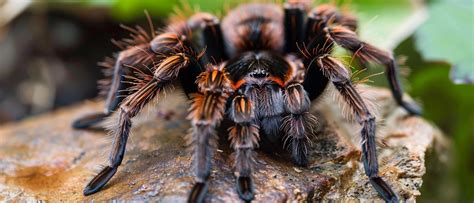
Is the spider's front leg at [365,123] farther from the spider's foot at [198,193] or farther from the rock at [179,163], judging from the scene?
the spider's foot at [198,193]

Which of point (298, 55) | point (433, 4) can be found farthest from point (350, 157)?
point (433, 4)

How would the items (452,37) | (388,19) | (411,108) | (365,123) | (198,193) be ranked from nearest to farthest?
(198,193), (365,123), (411,108), (452,37), (388,19)

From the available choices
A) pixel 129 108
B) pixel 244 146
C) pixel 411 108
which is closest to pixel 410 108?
pixel 411 108

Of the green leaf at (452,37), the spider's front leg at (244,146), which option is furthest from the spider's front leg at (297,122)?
the green leaf at (452,37)

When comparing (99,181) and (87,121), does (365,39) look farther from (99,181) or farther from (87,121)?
(99,181)

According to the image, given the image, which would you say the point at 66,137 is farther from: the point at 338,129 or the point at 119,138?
the point at 338,129

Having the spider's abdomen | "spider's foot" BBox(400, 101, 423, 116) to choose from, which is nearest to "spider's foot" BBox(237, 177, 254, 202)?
the spider's abdomen
